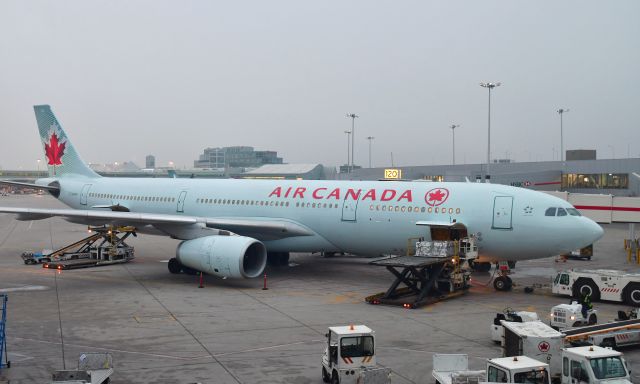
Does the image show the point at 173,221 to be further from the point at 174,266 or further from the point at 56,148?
the point at 56,148

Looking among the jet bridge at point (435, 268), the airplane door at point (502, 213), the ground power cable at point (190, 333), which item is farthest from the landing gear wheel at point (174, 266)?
the airplane door at point (502, 213)

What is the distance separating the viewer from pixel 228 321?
60.6 ft

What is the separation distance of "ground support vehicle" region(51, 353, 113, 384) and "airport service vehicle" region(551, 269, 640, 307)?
1642 centimetres

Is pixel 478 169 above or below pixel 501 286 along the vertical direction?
above

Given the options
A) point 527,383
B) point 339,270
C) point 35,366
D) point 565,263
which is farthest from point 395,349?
point 565,263

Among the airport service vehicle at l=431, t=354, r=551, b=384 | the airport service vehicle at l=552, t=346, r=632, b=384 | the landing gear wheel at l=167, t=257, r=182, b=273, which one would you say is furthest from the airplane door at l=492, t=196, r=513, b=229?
the landing gear wheel at l=167, t=257, r=182, b=273

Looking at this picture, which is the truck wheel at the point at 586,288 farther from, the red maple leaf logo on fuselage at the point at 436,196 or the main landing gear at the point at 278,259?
the main landing gear at the point at 278,259

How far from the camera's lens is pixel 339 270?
96.3ft

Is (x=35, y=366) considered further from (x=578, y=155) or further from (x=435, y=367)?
(x=578, y=155)

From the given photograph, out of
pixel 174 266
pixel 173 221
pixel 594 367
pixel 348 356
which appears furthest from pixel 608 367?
pixel 174 266

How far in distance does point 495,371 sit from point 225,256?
46.3ft

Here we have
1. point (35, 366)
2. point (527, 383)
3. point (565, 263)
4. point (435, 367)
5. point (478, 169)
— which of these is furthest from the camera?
point (478, 169)

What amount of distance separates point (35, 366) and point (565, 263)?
27.5m

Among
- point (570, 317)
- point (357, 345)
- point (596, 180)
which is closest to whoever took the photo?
point (357, 345)
